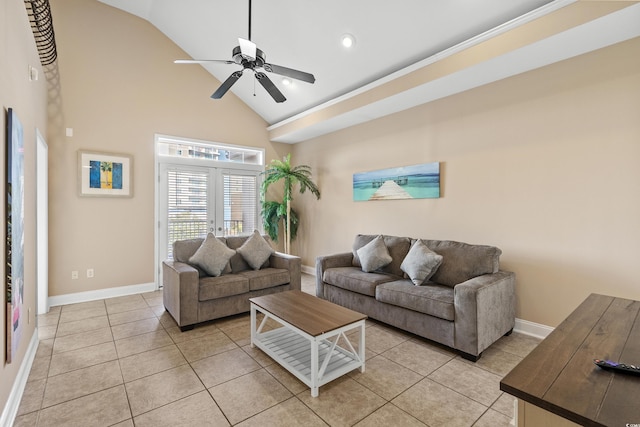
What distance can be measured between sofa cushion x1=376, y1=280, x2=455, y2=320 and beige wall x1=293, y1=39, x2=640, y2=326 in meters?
0.96

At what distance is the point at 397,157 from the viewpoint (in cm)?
445

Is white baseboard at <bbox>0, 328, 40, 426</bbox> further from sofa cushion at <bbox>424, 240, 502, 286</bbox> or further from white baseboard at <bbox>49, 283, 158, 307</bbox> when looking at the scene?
sofa cushion at <bbox>424, 240, 502, 286</bbox>

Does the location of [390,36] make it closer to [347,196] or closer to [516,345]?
[347,196]

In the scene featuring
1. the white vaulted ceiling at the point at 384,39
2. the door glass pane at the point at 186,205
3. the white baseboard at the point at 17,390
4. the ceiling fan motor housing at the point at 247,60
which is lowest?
the white baseboard at the point at 17,390

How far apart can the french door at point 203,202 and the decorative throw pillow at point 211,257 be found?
5.44 ft

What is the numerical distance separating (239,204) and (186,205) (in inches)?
39.3

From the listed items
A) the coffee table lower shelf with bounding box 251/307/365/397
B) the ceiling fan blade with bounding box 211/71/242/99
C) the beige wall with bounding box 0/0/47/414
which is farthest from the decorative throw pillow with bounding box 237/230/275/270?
the beige wall with bounding box 0/0/47/414

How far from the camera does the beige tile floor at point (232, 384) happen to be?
1954 millimetres

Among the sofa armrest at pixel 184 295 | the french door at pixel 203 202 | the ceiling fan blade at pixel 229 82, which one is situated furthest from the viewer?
the french door at pixel 203 202

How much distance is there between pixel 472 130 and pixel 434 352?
2547 millimetres

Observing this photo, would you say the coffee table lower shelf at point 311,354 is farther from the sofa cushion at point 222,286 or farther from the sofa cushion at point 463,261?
the sofa cushion at point 463,261

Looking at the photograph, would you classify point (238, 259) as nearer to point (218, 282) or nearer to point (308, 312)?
point (218, 282)

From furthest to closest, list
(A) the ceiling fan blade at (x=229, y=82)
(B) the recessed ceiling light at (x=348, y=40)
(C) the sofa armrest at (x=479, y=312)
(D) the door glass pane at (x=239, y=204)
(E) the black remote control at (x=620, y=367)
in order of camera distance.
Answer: (D) the door glass pane at (x=239, y=204) < (B) the recessed ceiling light at (x=348, y=40) < (A) the ceiling fan blade at (x=229, y=82) < (C) the sofa armrest at (x=479, y=312) < (E) the black remote control at (x=620, y=367)

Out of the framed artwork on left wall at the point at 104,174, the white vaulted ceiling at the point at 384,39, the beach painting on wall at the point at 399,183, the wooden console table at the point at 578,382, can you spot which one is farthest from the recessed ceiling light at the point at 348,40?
the framed artwork on left wall at the point at 104,174
